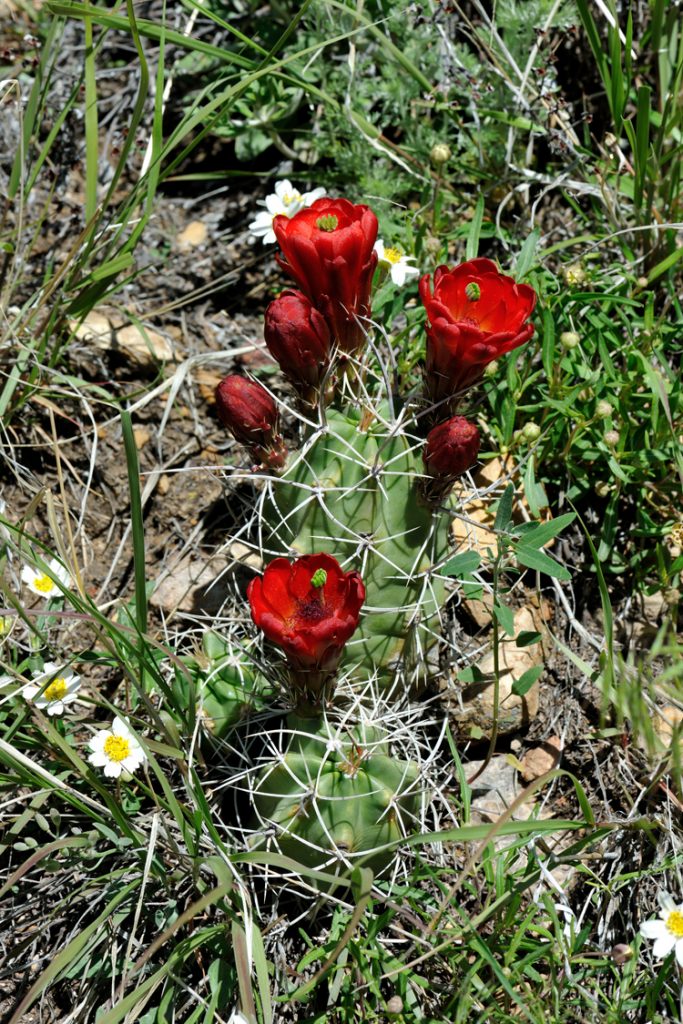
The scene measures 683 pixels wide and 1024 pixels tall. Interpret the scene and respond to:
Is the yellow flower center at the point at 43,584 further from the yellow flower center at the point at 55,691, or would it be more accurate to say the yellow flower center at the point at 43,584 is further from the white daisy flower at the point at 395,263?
the white daisy flower at the point at 395,263

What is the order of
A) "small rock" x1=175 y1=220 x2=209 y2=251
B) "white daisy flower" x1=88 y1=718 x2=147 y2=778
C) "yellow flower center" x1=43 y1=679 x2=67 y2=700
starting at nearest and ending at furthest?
"white daisy flower" x1=88 y1=718 x2=147 y2=778
"yellow flower center" x1=43 y1=679 x2=67 y2=700
"small rock" x1=175 y1=220 x2=209 y2=251

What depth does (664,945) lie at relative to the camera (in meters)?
1.89

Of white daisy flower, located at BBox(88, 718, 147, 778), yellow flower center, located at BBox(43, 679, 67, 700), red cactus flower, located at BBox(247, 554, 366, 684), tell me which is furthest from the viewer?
yellow flower center, located at BBox(43, 679, 67, 700)

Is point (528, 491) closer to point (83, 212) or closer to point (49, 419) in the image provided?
point (49, 419)

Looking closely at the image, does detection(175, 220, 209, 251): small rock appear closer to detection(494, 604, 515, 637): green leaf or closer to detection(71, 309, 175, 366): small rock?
detection(71, 309, 175, 366): small rock

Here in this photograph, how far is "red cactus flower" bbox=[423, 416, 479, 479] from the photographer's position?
1829 mm

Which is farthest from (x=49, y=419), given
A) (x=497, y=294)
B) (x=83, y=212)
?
(x=497, y=294)

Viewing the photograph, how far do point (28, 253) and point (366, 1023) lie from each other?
226 centimetres

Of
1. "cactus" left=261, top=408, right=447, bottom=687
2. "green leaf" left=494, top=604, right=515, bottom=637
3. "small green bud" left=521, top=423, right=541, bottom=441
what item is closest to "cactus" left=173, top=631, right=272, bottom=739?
"cactus" left=261, top=408, right=447, bottom=687

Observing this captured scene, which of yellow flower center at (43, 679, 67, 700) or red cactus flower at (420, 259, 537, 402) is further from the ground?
red cactus flower at (420, 259, 537, 402)

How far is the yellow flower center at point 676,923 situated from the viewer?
1.91 meters

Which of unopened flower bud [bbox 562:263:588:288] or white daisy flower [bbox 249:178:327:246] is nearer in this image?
unopened flower bud [bbox 562:263:588:288]

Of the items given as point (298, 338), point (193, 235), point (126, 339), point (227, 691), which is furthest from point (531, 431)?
point (193, 235)

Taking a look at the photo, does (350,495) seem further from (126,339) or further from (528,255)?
(126,339)
